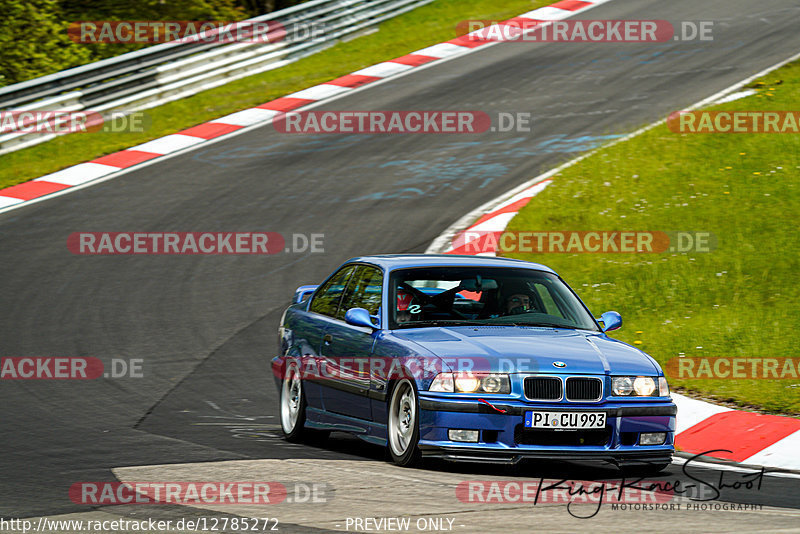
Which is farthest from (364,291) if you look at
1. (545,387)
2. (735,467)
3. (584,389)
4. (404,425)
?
(735,467)

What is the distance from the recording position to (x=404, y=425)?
740cm

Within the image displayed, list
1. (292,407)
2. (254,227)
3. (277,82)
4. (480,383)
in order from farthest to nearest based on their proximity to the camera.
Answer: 1. (277,82)
2. (254,227)
3. (292,407)
4. (480,383)

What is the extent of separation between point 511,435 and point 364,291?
203 centimetres

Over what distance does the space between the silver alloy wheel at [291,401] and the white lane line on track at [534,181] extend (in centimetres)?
513

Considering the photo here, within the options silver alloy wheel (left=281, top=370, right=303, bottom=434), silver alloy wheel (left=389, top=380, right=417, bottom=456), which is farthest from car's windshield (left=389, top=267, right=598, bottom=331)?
silver alloy wheel (left=281, top=370, right=303, bottom=434)

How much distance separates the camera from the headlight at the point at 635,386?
7.22 m

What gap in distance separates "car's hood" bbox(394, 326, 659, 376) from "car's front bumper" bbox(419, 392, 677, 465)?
23cm

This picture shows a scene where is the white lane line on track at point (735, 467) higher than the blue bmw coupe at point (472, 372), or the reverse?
the blue bmw coupe at point (472, 372)

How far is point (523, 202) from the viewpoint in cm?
1573

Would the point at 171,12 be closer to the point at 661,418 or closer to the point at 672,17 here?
the point at 672,17

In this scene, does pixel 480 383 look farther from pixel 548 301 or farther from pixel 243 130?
pixel 243 130

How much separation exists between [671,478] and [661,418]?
379 millimetres

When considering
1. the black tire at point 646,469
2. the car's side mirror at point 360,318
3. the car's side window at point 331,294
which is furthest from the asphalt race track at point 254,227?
the car's side window at point 331,294

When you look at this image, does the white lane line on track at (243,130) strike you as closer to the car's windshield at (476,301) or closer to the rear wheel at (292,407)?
the rear wheel at (292,407)
